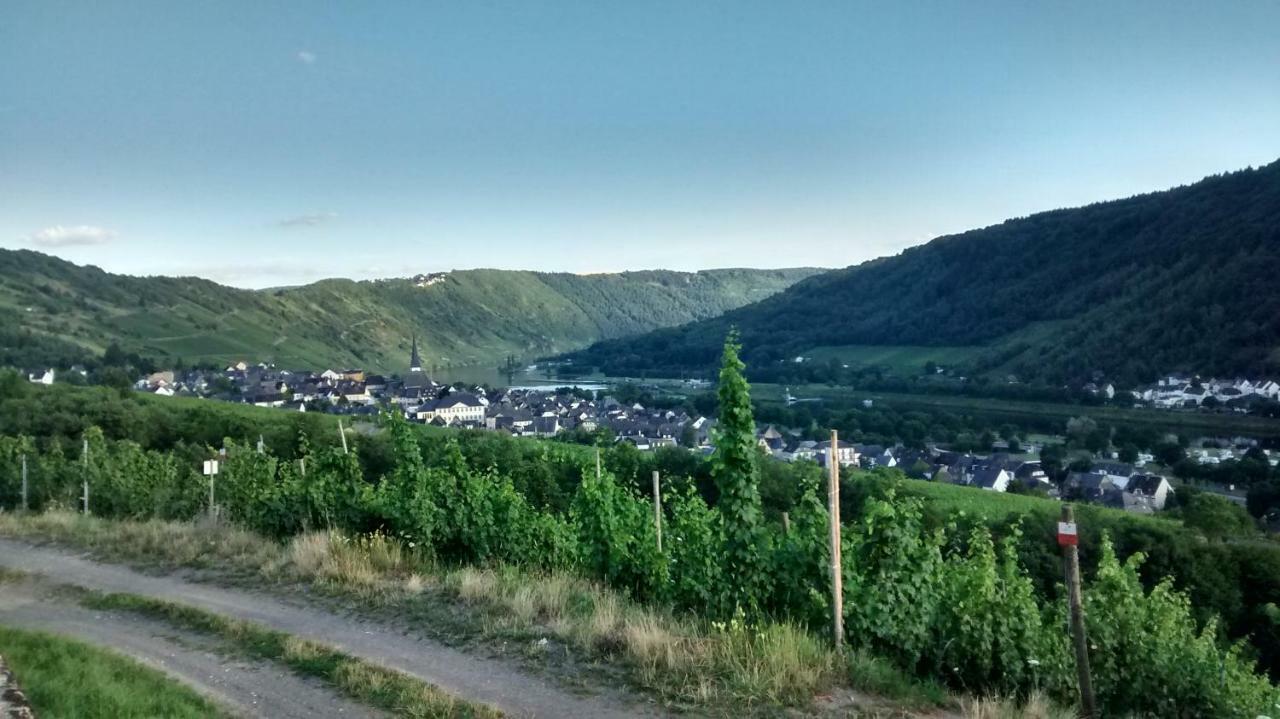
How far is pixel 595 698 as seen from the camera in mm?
5828

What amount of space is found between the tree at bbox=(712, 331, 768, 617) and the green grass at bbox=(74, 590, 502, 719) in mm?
2644

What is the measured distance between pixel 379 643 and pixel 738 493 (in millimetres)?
3472

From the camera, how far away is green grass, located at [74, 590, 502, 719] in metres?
5.61

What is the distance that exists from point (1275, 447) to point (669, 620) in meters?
69.5

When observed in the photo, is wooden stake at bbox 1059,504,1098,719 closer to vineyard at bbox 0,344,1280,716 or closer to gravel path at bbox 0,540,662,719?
vineyard at bbox 0,344,1280,716

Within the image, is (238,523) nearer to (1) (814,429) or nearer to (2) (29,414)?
(2) (29,414)

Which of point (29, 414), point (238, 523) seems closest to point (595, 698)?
point (238, 523)

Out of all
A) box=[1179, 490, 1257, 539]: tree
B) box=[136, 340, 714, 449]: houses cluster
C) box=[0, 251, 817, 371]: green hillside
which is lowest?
box=[1179, 490, 1257, 539]: tree

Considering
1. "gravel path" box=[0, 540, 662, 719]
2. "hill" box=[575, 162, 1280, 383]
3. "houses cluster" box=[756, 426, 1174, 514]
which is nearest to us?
"gravel path" box=[0, 540, 662, 719]

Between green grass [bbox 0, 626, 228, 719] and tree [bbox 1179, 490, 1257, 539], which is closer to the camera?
green grass [bbox 0, 626, 228, 719]

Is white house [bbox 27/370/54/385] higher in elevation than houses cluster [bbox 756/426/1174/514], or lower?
higher

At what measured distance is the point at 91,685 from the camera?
5883mm

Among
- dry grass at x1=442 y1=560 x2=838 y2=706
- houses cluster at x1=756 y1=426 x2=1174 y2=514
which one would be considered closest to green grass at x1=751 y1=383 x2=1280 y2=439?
houses cluster at x1=756 y1=426 x2=1174 y2=514

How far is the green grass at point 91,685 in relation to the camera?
546cm
